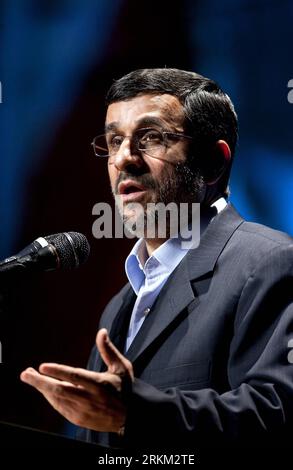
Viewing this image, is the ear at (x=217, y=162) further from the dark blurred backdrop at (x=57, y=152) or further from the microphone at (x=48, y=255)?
the dark blurred backdrop at (x=57, y=152)

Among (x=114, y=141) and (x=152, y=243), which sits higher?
(x=114, y=141)

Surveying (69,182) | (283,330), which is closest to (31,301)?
(69,182)

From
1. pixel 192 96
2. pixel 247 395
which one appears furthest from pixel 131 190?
pixel 247 395

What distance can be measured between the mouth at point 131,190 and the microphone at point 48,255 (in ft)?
0.80

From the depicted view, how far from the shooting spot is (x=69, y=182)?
249 cm

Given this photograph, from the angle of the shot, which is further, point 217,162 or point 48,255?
point 217,162

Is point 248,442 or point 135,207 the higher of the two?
point 135,207

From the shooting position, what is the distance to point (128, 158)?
66.9 inches

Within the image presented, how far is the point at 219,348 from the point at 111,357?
398mm

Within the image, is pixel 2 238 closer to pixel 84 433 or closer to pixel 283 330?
pixel 84 433

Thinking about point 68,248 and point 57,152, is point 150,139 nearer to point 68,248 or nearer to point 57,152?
point 68,248

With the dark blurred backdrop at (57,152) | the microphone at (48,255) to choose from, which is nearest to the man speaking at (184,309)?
the microphone at (48,255)

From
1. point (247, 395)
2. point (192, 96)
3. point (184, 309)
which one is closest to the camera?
point (247, 395)

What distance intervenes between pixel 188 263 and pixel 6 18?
1.45 m
